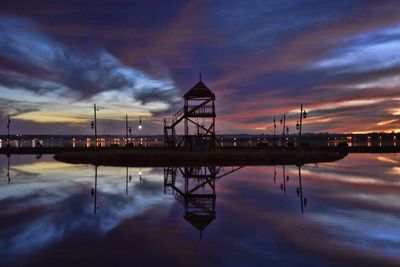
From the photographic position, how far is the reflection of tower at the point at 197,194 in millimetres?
16913

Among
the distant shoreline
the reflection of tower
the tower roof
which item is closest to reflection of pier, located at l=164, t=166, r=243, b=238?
the reflection of tower

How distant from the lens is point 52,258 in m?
11.2

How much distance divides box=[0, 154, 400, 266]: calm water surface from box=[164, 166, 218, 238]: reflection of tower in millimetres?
65

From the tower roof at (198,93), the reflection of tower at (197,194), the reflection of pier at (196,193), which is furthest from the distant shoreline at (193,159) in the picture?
the tower roof at (198,93)

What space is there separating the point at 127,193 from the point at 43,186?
8.26 meters

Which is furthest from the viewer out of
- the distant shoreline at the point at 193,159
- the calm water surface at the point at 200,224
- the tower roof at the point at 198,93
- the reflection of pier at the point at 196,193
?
the tower roof at the point at 198,93

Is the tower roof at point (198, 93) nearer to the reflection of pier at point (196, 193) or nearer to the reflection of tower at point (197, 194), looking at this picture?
the reflection of pier at point (196, 193)

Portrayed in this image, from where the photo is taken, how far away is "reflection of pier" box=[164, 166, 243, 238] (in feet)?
55.8

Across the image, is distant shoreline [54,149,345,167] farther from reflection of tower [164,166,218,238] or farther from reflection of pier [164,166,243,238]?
reflection of tower [164,166,218,238]

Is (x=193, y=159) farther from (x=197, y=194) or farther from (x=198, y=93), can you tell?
(x=197, y=194)

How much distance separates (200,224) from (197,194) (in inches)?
318

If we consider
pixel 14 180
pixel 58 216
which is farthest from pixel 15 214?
pixel 14 180

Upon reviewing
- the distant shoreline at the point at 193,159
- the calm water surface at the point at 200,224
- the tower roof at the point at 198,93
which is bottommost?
the calm water surface at the point at 200,224

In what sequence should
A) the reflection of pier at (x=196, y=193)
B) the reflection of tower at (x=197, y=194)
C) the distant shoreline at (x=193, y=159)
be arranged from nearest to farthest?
1. the reflection of tower at (x=197, y=194)
2. the reflection of pier at (x=196, y=193)
3. the distant shoreline at (x=193, y=159)
